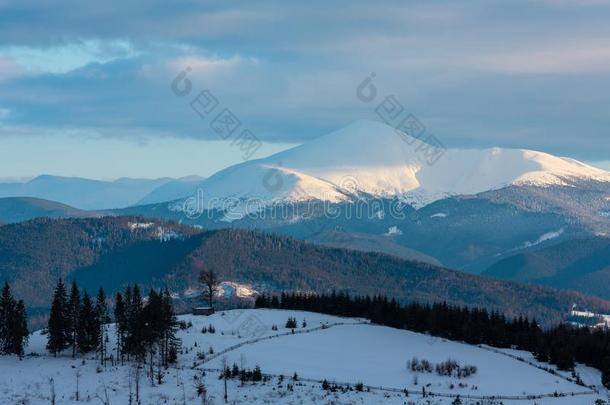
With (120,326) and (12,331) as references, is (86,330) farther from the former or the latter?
(12,331)

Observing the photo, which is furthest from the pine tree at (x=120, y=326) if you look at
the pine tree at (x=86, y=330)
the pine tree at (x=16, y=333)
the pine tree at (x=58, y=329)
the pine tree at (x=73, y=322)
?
the pine tree at (x=16, y=333)

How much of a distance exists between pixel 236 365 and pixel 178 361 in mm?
9547

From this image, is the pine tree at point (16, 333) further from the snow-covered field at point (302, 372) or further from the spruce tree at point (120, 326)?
the spruce tree at point (120, 326)

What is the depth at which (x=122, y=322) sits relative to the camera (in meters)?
144

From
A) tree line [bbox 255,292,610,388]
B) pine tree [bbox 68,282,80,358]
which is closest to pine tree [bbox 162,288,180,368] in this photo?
pine tree [bbox 68,282,80,358]

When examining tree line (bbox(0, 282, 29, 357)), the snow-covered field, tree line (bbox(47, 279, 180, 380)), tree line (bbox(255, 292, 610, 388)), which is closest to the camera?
the snow-covered field

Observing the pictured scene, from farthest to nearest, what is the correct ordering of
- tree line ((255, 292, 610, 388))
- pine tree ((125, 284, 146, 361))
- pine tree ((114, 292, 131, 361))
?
tree line ((255, 292, 610, 388))
pine tree ((114, 292, 131, 361))
pine tree ((125, 284, 146, 361))

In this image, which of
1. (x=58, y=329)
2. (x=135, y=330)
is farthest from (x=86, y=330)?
(x=135, y=330)

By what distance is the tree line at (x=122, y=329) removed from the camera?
13712cm

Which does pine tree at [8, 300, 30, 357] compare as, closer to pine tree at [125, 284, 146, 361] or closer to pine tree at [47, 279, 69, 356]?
pine tree at [47, 279, 69, 356]

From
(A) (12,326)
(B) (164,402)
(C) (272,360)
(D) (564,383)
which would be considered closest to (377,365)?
(C) (272,360)

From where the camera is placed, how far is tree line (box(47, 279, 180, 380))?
137125mm

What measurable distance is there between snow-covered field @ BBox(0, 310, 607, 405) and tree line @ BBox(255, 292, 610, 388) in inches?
112

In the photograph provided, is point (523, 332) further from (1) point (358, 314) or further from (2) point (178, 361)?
(2) point (178, 361)
